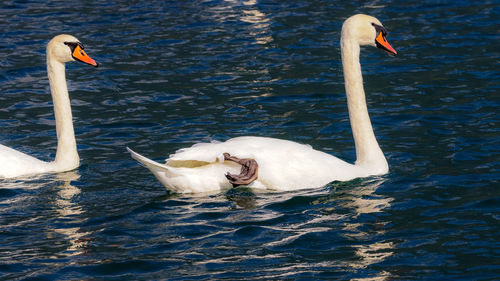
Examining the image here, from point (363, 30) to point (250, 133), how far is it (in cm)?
235

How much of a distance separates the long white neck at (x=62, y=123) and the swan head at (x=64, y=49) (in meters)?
0.06

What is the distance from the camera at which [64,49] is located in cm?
969

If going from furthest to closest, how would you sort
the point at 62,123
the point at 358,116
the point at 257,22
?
the point at 257,22 < the point at 62,123 < the point at 358,116

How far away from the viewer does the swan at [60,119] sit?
9109mm

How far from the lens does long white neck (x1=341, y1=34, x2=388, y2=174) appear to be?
845cm

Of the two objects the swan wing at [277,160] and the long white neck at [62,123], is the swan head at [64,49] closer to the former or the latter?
the long white neck at [62,123]

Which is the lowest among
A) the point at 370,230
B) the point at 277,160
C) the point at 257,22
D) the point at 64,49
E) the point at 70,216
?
the point at 370,230

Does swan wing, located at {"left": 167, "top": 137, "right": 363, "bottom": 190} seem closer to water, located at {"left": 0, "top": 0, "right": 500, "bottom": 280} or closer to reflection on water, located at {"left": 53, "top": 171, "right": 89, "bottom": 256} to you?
water, located at {"left": 0, "top": 0, "right": 500, "bottom": 280}

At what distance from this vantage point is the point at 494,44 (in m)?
14.2

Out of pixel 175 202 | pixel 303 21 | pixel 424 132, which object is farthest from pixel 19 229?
pixel 303 21

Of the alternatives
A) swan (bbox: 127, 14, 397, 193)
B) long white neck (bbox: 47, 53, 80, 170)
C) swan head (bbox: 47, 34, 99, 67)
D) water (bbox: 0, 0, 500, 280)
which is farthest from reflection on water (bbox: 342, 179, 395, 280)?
swan head (bbox: 47, 34, 99, 67)

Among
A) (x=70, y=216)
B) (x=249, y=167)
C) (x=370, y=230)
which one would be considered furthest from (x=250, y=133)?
(x=370, y=230)

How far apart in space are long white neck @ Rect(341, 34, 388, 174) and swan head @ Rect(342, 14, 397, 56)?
0.18ft

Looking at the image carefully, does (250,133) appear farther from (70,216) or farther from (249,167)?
(70,216)
